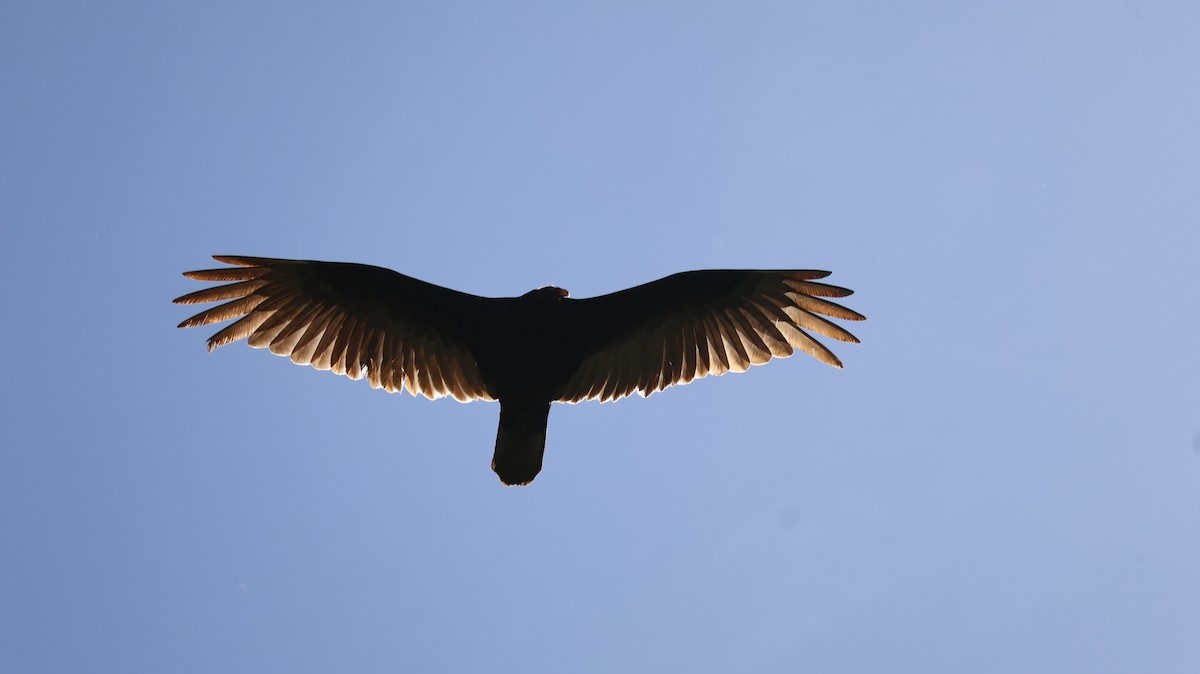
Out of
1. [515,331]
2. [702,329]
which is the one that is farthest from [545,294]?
[702,329]

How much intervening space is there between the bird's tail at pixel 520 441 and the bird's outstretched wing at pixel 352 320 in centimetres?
43

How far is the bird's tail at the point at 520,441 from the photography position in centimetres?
633

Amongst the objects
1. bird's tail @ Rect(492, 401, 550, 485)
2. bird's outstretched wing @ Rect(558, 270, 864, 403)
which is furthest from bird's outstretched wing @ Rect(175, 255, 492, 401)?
bird's outstretched wing @ Rect(558, 270, 864, 403)

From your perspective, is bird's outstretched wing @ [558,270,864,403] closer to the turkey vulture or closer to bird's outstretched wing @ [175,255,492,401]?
the turkey vulture

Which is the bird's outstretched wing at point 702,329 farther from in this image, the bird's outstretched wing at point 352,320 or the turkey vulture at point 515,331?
the bird's outstretched wing at point 352,320

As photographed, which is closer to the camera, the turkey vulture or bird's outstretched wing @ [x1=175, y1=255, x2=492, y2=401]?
the turkey vulture

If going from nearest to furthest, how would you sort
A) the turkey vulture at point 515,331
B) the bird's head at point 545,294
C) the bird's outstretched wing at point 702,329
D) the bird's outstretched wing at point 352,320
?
1. the bird's head at point 545,294
2. the turkey vulture at point 515,331
3. the bird's outstretched wing at point 352,320
4. the bird's outstretched wing at point 702,329

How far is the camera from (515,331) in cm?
632

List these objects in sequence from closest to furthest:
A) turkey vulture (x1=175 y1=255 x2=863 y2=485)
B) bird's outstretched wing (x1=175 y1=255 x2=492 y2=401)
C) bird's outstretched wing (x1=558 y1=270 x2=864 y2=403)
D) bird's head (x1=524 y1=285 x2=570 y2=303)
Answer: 1. bird's head (x1=524 y1=285 x2=570 y2=303)
2. turkey vulture (x1=175 y1=255 x2=863 y2=485)
3. bird's outstretched wing (x1=175 y1=255 x2=492 y2=401)
4. bird's outstretched wing (x1=558 y1=270 x2=864 y2=403)

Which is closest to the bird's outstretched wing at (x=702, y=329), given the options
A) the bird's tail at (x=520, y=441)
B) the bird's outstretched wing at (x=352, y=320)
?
the bird's tail at (x=520, y=441)

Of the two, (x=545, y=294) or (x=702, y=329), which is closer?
(x=545, y=294)

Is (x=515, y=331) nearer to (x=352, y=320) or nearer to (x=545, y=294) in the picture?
(x=545, y=294)

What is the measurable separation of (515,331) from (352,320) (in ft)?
4.48

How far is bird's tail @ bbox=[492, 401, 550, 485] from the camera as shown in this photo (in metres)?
6.33
